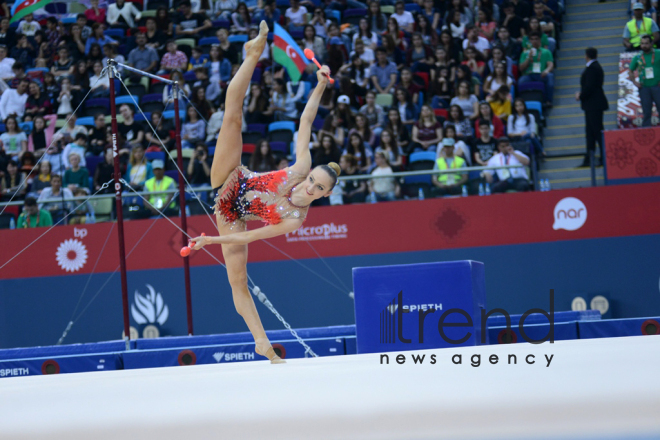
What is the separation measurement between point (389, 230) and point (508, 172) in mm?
1509

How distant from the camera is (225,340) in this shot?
657 cm

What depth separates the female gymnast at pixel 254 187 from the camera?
3807mm

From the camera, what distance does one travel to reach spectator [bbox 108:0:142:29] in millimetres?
12466

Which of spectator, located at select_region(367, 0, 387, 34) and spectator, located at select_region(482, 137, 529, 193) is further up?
spectator, located at select_region(367, 0, 387, 34)

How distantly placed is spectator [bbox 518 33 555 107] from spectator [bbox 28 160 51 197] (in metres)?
6.45

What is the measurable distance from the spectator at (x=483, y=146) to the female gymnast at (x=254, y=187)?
4.78 m

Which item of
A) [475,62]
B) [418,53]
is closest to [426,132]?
[475,62]

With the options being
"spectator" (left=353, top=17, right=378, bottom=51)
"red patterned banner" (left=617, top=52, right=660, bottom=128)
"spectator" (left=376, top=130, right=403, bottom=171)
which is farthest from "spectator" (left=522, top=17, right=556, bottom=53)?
"spectator" (left=376, top=130, right=403, bottom=171)

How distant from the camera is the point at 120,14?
12477 mm

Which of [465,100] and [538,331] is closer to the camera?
[538,331]

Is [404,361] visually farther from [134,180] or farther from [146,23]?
[146,23]

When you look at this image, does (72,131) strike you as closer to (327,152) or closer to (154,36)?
(154,36)

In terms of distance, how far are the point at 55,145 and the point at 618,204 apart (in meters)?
7.41

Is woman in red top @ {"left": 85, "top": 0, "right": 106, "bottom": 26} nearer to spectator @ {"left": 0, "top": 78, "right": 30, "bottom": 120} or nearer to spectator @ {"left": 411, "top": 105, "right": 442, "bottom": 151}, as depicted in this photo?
spectator @ {"left": 0, "top": 78, "right": 30, "bottom": 120}
